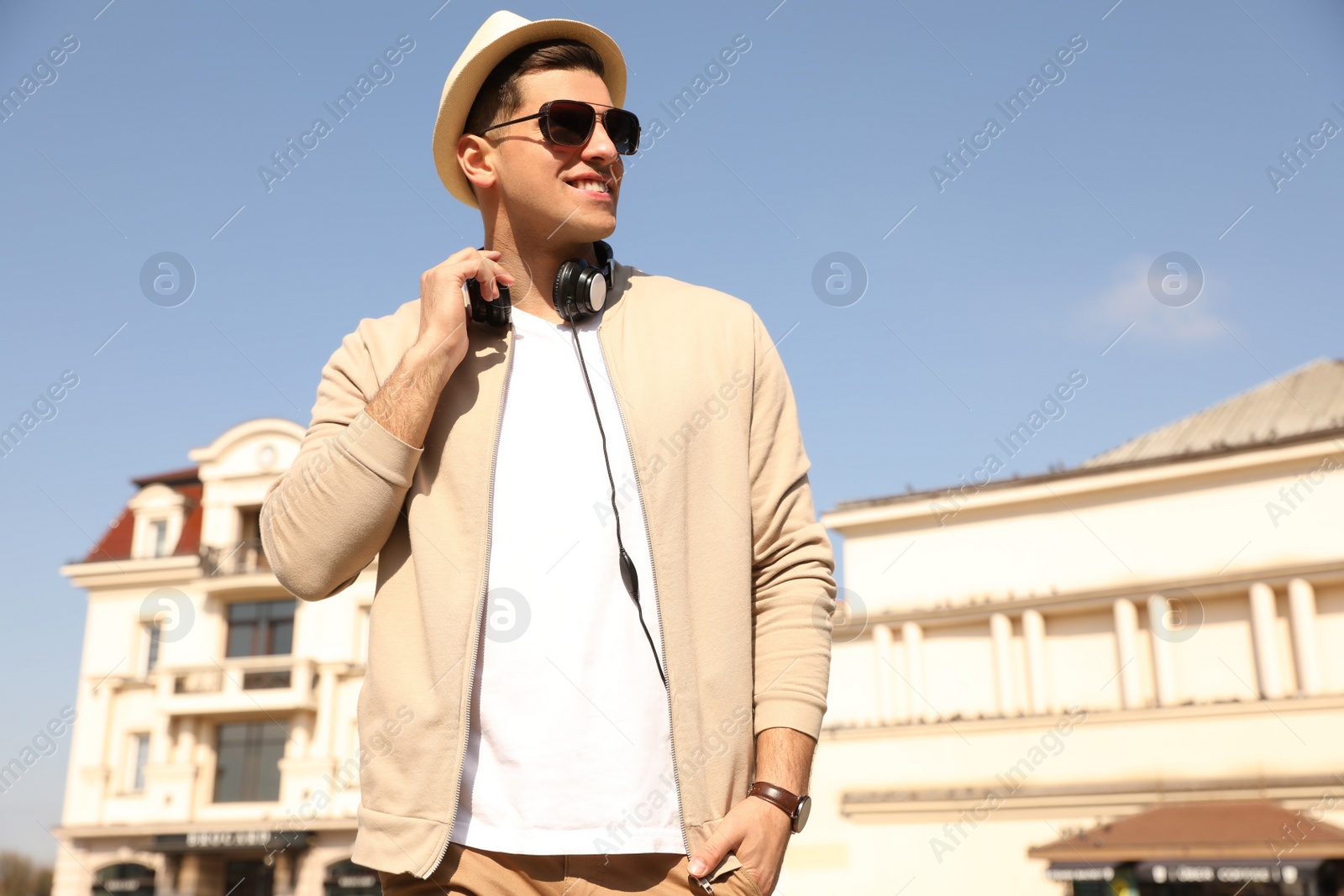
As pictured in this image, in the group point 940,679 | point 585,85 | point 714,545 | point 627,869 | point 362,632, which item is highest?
point 362,632

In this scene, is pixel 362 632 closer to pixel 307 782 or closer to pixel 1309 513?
pixel 307 782

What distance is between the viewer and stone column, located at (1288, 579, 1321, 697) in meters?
23.8

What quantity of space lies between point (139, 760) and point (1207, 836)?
27.9 meters

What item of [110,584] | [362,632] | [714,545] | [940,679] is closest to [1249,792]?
[940,679]

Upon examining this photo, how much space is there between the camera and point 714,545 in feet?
7.10

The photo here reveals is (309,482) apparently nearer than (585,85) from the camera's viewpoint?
Yes

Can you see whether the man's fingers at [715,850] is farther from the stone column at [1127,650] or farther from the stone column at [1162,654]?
the stone column at [1127,650]

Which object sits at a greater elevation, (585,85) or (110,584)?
(110,584)

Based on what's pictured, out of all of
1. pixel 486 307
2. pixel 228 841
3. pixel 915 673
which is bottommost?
pixel 486 307

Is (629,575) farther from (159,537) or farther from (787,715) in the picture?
(159,537)

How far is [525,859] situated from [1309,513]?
26834 millimetres

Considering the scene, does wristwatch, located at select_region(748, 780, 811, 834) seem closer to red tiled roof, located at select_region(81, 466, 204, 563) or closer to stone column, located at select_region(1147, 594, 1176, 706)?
stone column, located at select_region(1147, 594, 1176, 706)

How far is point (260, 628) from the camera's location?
33.3m


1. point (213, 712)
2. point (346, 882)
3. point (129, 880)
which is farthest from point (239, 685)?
point (346, 882)
